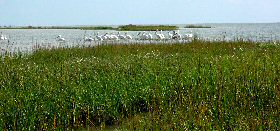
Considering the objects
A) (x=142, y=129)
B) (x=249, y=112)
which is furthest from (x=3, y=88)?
(x=249, y=112)

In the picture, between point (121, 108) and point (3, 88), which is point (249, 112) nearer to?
point (121, 108)

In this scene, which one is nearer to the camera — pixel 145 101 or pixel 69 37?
pixel 145 101

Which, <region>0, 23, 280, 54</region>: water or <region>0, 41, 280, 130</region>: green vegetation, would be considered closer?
<region>0, 41, 280, 130</region>: green vegetation

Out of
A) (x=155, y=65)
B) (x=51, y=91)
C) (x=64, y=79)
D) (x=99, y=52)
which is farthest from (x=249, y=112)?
(x=99, y=52)

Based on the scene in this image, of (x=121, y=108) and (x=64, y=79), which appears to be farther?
(x=64, y=79)

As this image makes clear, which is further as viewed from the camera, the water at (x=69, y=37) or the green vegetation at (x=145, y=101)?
the water at (x=69, y=37)

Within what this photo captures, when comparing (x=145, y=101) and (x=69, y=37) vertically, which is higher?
(x=69, y=37)

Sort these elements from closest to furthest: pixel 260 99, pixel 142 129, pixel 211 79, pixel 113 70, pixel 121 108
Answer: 1. pixel 142 129
2. pixel 260 99
3. pixel 121 108
4. pixel 211 79
5. pixel 113 70

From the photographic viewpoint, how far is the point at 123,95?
6547 mm

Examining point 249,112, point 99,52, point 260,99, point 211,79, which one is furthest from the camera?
point 99,52

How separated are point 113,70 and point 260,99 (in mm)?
3961

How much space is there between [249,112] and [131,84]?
240 cm

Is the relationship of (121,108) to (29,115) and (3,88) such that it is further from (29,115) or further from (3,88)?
(3,88)

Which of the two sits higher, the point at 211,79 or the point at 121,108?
the point at 211,79
